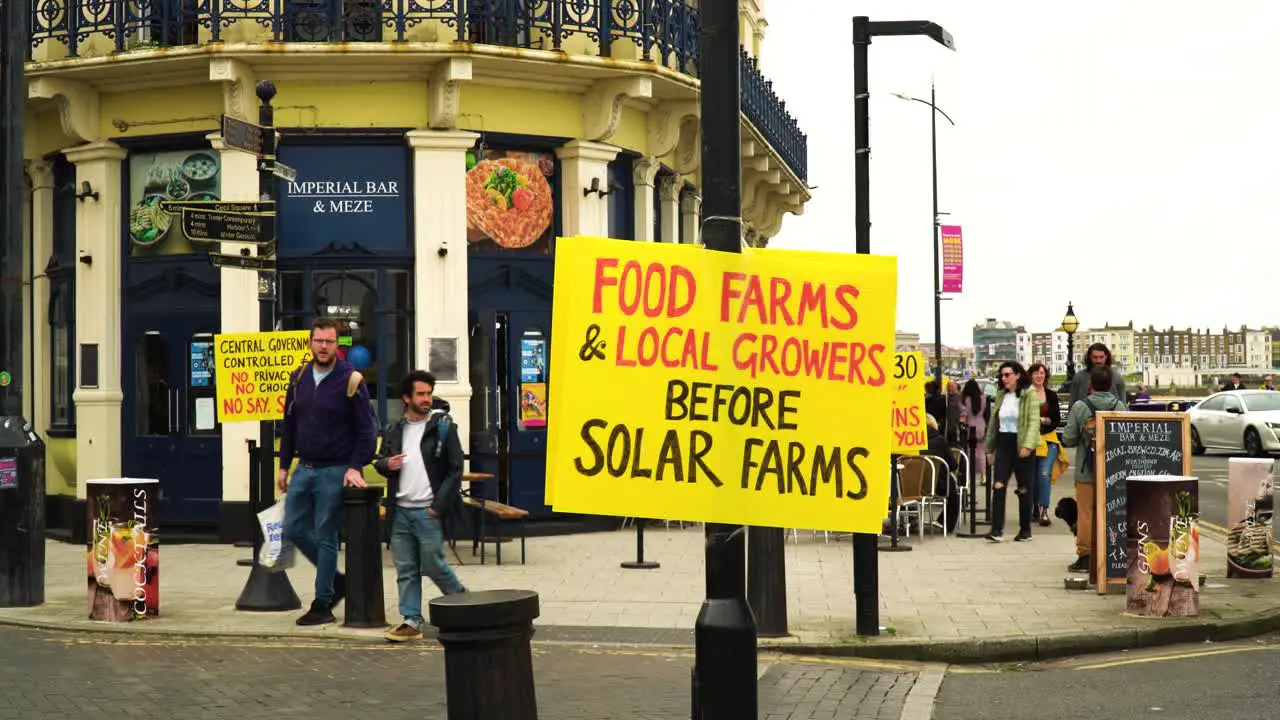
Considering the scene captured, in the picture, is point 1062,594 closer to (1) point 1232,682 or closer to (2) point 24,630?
(1) point 1232,682

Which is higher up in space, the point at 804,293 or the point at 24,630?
the point at 804,293

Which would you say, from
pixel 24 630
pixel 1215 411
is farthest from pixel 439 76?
pixel 1215 411

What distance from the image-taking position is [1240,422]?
37281mm

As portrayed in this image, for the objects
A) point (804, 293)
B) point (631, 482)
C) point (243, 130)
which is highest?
point (243, 130)

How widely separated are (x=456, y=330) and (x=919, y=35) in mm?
7224

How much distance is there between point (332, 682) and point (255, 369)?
4218 millimetres

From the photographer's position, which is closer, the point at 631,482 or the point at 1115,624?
the point at 631,482

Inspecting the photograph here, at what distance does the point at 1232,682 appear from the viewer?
9.28 meters

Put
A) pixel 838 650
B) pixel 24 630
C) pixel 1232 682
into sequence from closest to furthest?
pixel 1232 682
pixel 838 650
pixel 24 630

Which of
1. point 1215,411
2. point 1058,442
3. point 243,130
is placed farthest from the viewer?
point 1215,411

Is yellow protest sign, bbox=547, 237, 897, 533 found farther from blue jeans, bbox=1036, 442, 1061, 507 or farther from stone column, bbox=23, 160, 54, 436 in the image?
stone column, bbox=23, 160, 54, 436

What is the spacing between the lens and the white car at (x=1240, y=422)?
36375mm

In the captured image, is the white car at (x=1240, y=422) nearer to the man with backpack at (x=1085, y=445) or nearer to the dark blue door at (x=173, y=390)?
the man with backpack at (x=1085, y=445)

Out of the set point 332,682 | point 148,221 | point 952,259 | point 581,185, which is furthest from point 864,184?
point 952,259
